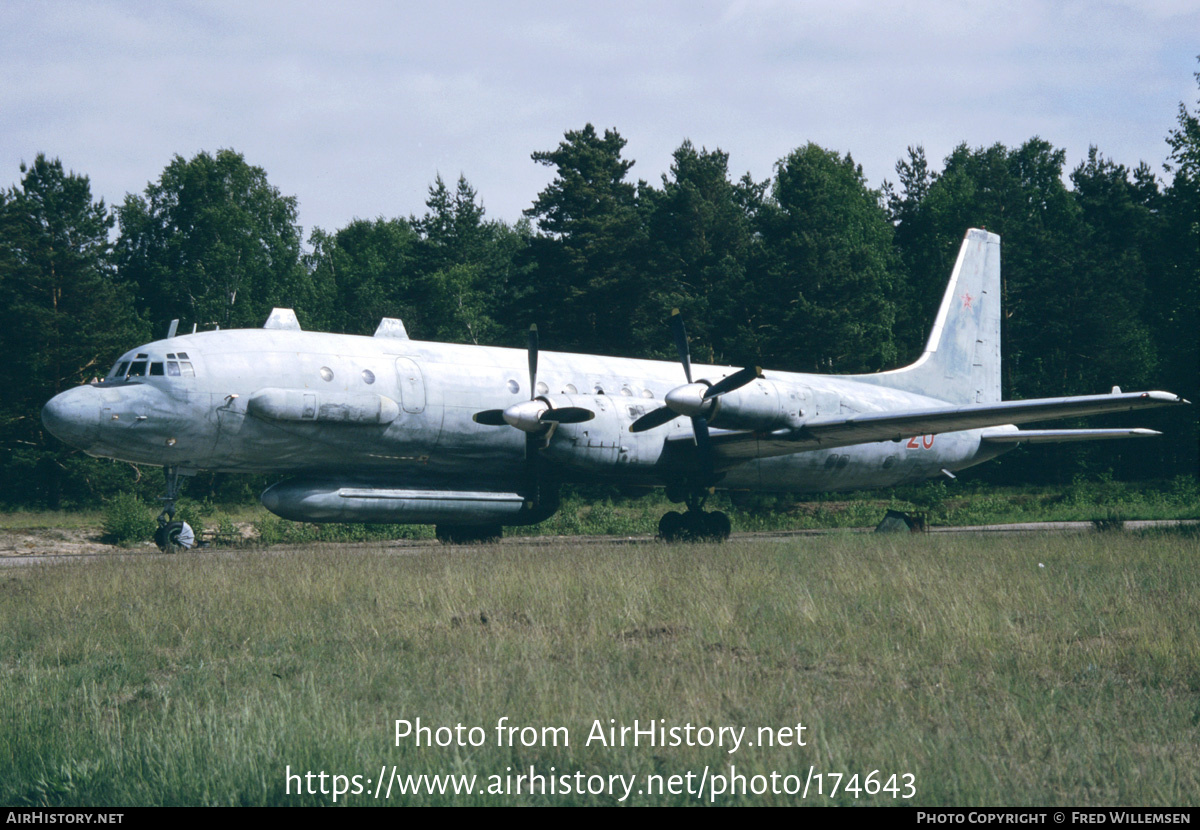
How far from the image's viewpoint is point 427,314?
55.0 m

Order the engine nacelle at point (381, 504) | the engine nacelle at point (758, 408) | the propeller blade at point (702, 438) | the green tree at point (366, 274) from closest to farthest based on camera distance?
the engine nacelle at point (381, 504)
the engine nacelle at point (758, 408)
the propeller blade at point (702, 438)
the green tree at point (366, 274)

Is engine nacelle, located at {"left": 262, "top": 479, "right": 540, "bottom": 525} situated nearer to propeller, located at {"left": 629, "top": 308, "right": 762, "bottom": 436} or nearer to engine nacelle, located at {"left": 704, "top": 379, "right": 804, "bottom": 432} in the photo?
propeller, located at {"left": 629, "top": 308, "right": 762, "bottom": 436}

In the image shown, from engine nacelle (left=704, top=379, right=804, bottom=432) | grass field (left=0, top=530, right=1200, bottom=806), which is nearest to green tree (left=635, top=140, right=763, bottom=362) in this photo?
engine nacelle (left=704, top=379, right=804, bottom=432)

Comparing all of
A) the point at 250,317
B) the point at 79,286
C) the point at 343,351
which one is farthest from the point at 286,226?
the point at 343,351

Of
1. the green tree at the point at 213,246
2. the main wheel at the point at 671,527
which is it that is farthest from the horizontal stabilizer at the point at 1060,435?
the green tree at the point at 213,246

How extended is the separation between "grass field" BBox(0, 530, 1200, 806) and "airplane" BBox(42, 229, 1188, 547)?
3586mm

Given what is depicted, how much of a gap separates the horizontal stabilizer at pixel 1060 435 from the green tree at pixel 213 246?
137 ft

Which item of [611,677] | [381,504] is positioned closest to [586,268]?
[381,504]

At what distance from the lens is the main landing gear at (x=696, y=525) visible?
21.5 m

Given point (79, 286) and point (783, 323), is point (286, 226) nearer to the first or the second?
point (79, 286)

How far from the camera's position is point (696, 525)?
70.7 ft

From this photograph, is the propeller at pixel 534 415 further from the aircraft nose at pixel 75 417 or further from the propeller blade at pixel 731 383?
the aircraft nose at pixel 75 417

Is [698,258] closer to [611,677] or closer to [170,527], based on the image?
[170,527]
